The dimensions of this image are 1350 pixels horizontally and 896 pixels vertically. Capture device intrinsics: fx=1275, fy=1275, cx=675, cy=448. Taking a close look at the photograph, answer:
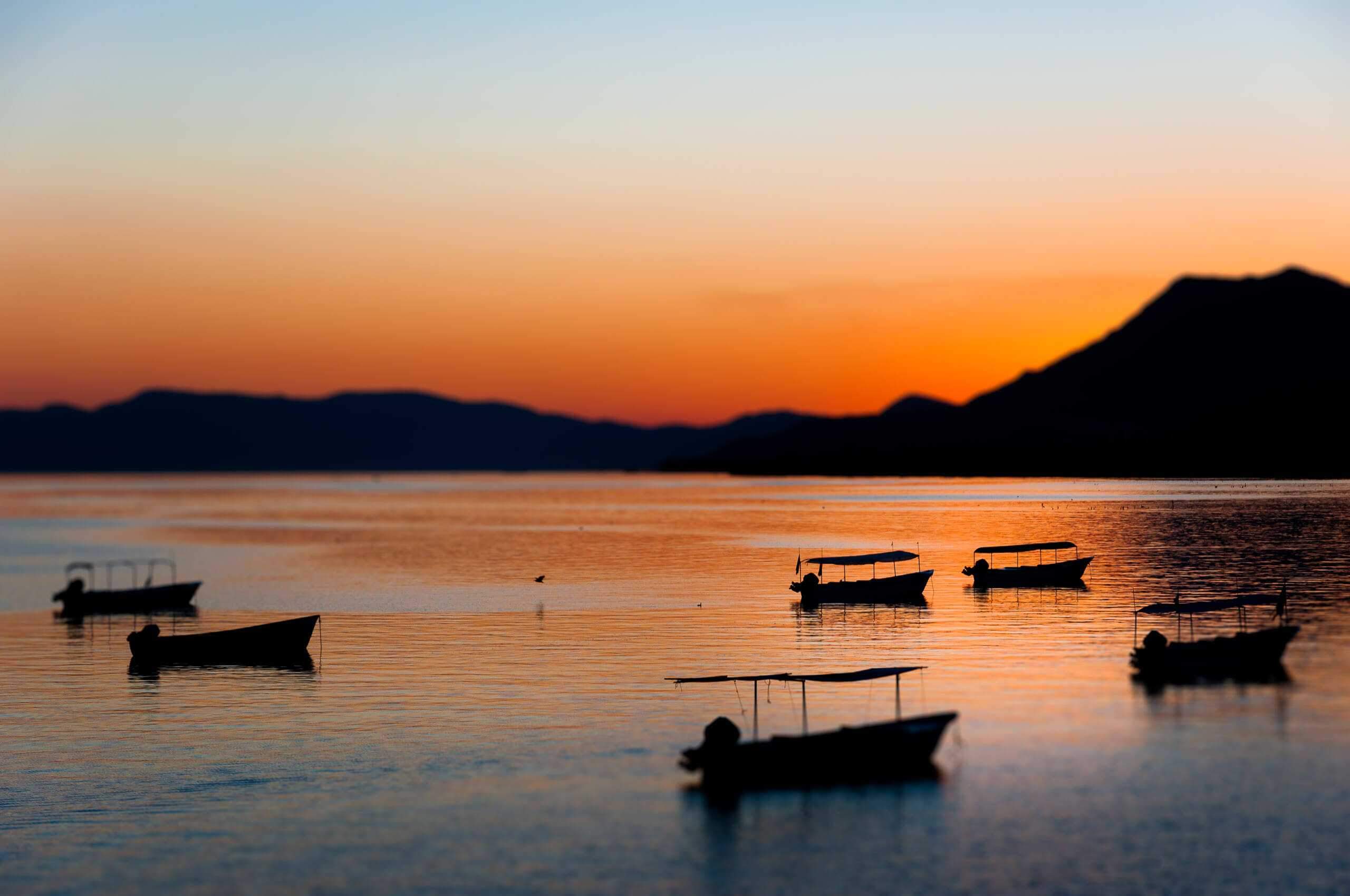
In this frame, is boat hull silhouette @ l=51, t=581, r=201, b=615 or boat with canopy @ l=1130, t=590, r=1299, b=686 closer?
boat with canopy @ l=1130, t=590, r=1299, b=686

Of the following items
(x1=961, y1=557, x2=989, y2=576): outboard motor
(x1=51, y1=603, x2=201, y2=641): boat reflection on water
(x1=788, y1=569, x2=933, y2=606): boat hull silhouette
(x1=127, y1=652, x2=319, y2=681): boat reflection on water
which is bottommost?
(x1=51, y1=603, x2=201, y2=641): boat reflection on water

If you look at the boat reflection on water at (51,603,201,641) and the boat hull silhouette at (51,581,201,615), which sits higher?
the boat hull silhouette at (51,581,201,615)

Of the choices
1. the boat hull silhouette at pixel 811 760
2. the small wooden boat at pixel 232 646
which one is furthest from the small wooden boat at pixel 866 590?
the boat hull silhouette at pixel 811 760

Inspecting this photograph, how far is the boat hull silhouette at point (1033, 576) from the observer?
8656cm

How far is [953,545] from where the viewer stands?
126188 millimetres

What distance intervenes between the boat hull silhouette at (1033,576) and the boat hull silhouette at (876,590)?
6777 mm

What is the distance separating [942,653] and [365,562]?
242ft

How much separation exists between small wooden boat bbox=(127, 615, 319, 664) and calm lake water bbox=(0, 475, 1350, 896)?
1893 mm

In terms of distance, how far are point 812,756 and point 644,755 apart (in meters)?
5.99

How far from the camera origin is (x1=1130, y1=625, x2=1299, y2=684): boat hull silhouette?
49406 mm

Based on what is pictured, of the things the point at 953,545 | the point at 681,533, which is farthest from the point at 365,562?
the point at 953,545

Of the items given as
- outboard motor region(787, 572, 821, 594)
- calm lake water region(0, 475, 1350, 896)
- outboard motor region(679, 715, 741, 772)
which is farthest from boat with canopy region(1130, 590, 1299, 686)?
outboard motor region(787, 572, 821, 594)

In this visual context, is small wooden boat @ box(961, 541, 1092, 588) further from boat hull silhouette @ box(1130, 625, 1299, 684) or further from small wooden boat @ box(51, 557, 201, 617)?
small wooden boat @ box(51, 557, 201, 617)

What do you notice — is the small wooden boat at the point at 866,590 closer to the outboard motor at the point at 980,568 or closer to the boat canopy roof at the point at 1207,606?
the outboard motor at the point at 980,568
